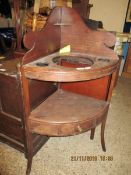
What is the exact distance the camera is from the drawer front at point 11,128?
1.15 metres

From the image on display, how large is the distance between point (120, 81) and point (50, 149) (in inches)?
77.9

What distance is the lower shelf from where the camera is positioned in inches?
39.3

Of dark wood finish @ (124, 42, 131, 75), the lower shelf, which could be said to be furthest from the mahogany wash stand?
dark wood finish @ (124, 42, 131, 75)

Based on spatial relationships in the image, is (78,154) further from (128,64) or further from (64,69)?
(128,64)

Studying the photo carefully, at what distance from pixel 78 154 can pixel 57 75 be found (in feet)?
2.79

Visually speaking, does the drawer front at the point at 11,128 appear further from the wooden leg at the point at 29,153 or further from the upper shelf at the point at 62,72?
the upper shelf at the point at 62,72

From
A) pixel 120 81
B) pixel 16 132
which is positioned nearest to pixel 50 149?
pixel 16 132

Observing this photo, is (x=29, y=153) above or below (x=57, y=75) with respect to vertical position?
below

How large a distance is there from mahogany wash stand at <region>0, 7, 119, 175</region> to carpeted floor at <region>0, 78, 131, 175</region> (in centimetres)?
9

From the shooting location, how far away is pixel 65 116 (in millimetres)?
1039

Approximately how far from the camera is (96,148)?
1.43 metres
